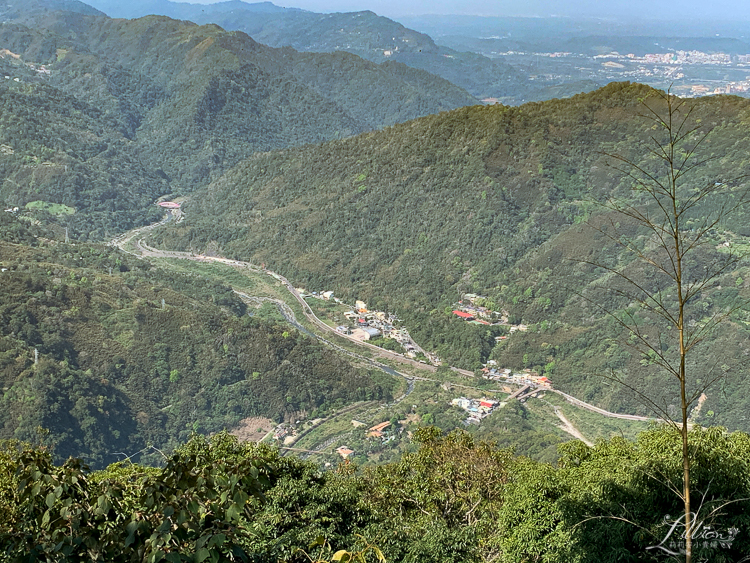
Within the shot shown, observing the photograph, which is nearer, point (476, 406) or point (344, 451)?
point (344, 451)

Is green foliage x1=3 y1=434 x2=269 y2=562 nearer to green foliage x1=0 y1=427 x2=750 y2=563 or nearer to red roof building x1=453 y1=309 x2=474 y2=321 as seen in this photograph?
green foliage x1=0 y1=427 x2=750 y2=563

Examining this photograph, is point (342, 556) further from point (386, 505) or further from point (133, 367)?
point (133, 367)

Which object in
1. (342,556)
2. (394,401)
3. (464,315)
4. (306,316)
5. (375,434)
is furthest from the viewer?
(306,316)

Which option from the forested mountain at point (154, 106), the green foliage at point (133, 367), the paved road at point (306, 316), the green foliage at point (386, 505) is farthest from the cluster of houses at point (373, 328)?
the forested mountain at point (154, 106)

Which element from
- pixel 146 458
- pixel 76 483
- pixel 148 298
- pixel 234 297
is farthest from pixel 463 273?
pixel 76 483

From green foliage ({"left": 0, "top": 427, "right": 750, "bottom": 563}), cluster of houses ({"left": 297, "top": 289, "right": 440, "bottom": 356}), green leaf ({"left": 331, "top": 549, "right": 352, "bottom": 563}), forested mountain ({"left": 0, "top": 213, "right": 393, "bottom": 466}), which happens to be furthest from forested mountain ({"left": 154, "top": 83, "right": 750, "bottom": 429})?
green leaf ({"left": 331, "top": 549, "right": 352, "bottom": 563})

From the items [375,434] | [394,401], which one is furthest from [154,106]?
[375,434]
